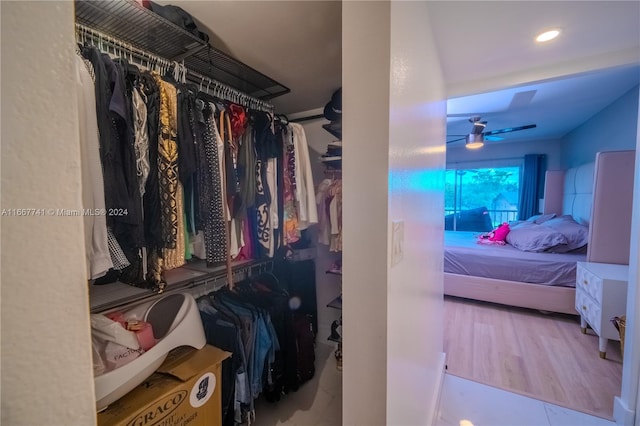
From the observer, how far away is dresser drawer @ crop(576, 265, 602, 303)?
1964mm

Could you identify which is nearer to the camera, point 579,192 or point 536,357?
point 536,357

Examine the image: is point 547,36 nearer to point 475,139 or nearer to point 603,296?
point 603,296

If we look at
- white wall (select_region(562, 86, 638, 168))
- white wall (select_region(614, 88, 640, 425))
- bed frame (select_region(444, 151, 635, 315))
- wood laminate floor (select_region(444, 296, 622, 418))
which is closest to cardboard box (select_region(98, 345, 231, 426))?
wood laminate floor (select_region(444, 296, 622, 418))

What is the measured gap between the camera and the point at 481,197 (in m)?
5.98

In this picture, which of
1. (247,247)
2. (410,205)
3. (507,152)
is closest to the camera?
(410,205)

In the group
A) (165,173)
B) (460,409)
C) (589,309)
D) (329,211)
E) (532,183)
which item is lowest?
(460,409)

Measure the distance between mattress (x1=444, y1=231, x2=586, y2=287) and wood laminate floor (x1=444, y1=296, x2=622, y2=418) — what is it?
0.43 m

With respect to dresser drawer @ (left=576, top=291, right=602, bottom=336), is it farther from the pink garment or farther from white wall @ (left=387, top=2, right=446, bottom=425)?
the pink garment

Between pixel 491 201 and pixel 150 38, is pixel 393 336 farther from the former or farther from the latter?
pixel 491 201

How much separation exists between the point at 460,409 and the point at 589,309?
160 cm

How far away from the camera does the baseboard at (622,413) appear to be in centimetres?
138

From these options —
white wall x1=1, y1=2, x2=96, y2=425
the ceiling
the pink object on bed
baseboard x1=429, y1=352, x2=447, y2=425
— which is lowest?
baseboard x1=429, y1=352, x2=447, y2=425

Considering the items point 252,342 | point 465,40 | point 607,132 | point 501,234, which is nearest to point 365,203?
point 252,342

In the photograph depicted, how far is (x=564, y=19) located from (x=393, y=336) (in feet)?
5.85
